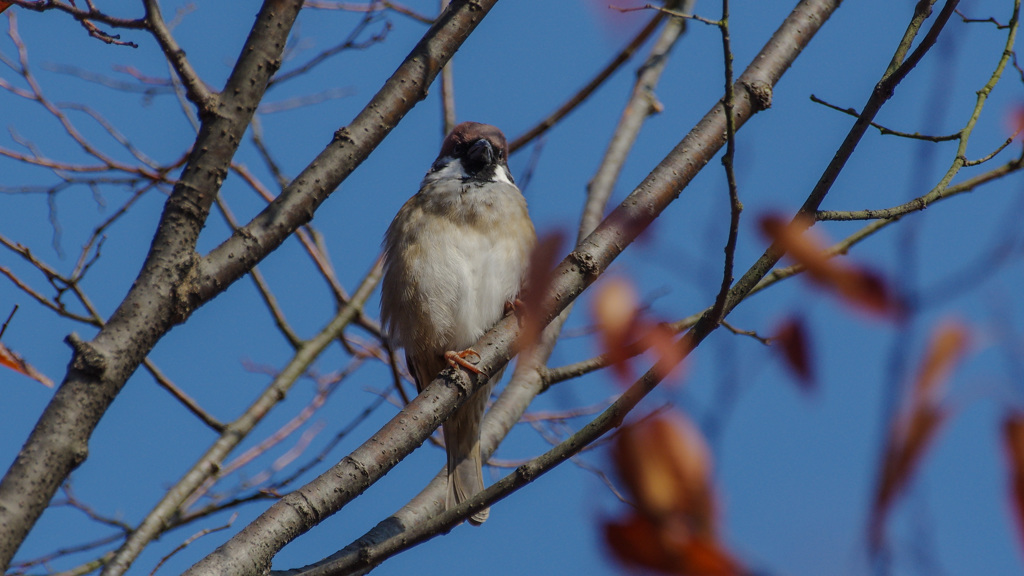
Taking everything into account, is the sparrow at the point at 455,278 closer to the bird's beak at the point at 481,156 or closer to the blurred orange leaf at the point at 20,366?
the bird's beak at the point at 481,156

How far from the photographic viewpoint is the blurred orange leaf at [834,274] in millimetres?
1453

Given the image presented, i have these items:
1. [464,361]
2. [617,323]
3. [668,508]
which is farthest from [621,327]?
[464,361]

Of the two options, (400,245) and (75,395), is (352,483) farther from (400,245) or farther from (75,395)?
(400,245)

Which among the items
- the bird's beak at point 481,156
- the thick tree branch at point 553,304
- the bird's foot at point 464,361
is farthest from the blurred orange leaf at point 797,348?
the bird's beak at point 481,156

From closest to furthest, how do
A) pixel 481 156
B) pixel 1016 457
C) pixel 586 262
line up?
1. pixel 1016 457
2. pixel 586 262
3. pixel 481 156

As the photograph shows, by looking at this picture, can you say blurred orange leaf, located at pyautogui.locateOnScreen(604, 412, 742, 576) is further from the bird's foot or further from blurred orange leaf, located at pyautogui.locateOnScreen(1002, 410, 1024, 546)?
the bird's foot

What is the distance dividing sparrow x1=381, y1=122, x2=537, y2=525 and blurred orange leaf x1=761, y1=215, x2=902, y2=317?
3318 millimetres

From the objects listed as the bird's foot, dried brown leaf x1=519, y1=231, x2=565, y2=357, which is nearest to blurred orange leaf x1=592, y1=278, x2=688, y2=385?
dried brown leaf x1=519, y1=231, x2=565, y2=357

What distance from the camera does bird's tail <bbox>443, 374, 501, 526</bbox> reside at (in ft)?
16.6

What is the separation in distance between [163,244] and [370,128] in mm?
835

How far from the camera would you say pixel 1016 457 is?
1.23 meters

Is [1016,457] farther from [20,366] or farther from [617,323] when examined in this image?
[20,366]

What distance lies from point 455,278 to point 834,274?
146 inches

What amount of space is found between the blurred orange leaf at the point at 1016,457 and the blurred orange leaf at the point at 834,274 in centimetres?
23
